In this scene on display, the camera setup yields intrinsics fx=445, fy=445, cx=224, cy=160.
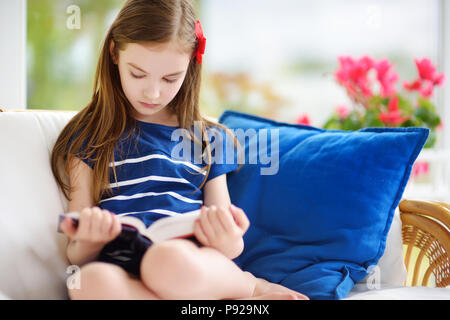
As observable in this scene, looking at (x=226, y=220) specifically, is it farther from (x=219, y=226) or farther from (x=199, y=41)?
(x=199, y=41)

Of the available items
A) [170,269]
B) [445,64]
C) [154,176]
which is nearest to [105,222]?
[170,269]

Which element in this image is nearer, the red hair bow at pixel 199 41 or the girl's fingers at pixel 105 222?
the girl's fingers at pixel 105 222

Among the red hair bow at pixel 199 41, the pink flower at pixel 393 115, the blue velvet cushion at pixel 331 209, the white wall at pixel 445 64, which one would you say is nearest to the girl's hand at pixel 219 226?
the blue velvet cushion at pixel 331 209

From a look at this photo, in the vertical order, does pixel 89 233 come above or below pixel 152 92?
below

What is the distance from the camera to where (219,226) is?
0.71 m

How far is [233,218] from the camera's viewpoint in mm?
731

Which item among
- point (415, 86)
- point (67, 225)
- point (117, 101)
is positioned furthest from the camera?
point (415, 86)

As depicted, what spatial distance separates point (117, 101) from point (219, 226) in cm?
44

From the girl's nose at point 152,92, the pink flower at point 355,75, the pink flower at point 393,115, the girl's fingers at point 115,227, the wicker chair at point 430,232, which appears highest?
the pink flower at point 355,75

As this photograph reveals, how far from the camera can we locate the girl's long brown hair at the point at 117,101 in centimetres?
90

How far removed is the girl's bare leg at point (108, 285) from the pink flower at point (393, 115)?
1073 millimetres

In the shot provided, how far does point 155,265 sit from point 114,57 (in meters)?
0.50

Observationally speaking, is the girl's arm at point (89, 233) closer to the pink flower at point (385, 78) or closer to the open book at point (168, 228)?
the open book at point (168, 228)
